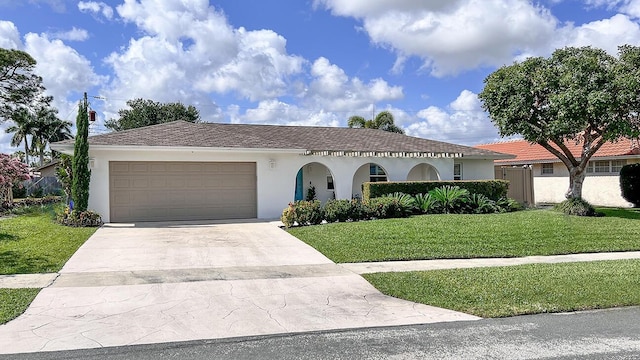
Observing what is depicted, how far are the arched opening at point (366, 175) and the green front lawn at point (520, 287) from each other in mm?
12522

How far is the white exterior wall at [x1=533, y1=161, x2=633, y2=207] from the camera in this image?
77.9ft

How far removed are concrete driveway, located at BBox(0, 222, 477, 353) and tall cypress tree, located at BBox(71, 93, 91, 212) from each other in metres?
4.10

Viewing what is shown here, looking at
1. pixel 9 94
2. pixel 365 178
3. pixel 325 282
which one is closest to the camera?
pixel 325 282


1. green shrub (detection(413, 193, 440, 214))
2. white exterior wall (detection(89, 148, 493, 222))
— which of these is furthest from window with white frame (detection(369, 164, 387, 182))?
green shrub (detection(413, 193, 440, 214))

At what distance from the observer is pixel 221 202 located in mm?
18109

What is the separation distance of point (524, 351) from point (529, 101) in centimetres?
1380

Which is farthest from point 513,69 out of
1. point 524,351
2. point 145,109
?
point 145,109

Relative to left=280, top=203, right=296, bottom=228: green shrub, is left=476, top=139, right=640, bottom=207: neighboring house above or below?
above

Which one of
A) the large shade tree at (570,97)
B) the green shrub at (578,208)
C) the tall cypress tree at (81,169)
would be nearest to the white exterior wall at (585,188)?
the large shade tree at (570,97)

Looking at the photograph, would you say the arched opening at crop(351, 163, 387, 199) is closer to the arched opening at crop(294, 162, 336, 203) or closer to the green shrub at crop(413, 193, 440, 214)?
the arched opening at crop(294, 162, 336, 203)

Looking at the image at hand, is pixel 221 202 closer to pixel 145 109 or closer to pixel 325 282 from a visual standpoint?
pixel 325 282

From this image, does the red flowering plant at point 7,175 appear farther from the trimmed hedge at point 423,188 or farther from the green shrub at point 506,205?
the green shrub at point 506,205

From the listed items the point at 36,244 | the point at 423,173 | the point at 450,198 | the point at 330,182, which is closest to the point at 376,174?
the point at 330,182

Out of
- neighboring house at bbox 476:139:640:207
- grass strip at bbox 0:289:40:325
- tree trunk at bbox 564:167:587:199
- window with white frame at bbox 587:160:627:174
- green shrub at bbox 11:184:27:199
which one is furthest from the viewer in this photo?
green shrub at bbox 11:184:27:199
